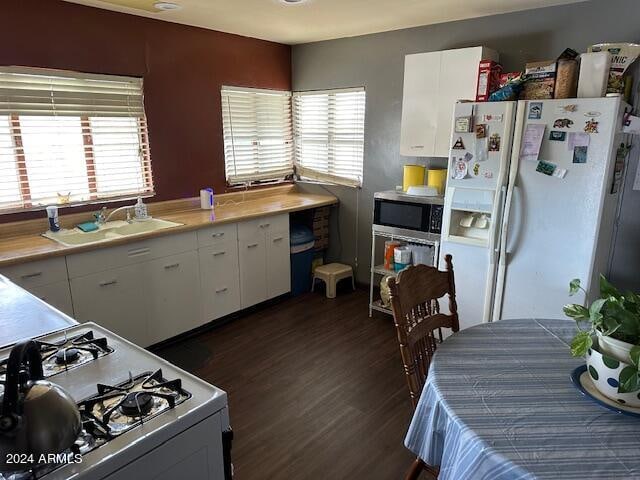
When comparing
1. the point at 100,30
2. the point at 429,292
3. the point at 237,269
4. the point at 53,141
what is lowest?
the point at 237,269

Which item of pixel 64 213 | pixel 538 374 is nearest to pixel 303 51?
pixel 64 213

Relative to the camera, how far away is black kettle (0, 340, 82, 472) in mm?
773

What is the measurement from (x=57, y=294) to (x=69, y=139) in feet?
3.71

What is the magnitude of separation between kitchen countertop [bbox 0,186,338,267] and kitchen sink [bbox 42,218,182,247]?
0.06 meters

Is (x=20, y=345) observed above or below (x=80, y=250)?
above

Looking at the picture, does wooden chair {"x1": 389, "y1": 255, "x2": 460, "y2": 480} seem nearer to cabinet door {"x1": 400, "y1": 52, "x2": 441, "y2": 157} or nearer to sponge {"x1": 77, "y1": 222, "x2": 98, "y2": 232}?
cabinet door {"x1": 400, "y1": 52, "x2": 441, "y2": 157}

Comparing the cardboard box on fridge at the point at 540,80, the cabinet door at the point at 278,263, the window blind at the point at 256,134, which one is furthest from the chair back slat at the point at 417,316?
the window blind at the point at 256,134

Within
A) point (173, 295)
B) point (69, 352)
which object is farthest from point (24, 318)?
point (173, 295)

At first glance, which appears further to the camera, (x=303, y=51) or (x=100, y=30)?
(x=303, y=51)

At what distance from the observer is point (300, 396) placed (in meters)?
2.56

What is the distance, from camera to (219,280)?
3365 millimetres

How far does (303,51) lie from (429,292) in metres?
3.34

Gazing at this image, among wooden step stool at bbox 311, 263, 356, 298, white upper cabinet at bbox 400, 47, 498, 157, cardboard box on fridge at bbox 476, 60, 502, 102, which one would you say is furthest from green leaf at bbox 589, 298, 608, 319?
wooden step stool at bbox 311, 263, 356, 298

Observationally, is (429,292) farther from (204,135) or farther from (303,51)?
(303,51)
